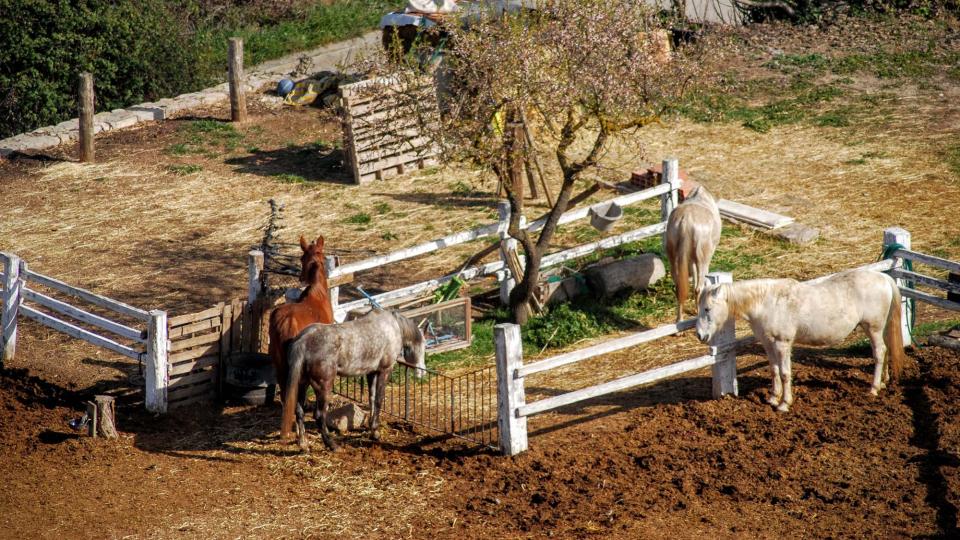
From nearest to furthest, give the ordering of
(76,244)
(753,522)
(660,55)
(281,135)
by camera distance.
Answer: (753,522), (660,55), (76,244), (281,135)

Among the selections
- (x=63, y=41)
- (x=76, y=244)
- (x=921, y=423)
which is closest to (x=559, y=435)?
(x=921, y=423)

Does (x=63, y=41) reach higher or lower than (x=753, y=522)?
higher

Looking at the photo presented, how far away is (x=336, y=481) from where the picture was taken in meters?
10.1

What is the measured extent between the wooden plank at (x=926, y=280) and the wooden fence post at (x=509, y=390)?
399 cm

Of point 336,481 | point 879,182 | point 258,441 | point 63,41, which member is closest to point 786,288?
point 336,481

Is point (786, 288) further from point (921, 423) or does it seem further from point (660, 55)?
point (660, 55)

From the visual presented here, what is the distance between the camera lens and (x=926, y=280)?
1127 centimetres

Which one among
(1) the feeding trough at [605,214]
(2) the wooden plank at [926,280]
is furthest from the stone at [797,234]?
(2) the wooden plank at [926,280]

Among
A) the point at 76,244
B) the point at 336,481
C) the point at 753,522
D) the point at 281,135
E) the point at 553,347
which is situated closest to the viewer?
the point at 753,522

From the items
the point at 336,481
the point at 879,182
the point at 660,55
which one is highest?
the point at 660,55

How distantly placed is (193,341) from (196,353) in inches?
4.8

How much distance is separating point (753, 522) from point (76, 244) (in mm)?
11567

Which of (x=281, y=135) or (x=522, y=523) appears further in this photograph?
(x=281, y=135)

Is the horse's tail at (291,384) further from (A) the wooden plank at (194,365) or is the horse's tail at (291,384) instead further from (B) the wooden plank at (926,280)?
(B) the wooden plank at (926,280)
